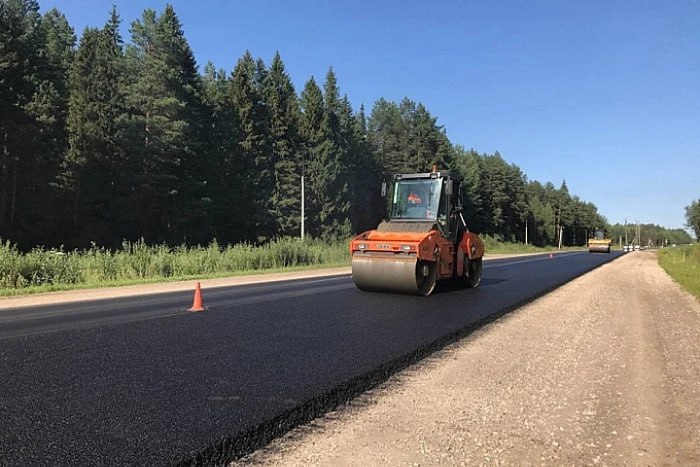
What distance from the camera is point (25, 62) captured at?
30734 mm

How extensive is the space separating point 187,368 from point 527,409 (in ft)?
11.3

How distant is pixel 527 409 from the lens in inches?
173

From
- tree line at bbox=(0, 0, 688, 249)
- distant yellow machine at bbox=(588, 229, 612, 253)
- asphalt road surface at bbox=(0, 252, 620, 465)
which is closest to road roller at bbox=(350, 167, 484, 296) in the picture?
asphalt road surface at bbox=(0, 252, 620, 465)

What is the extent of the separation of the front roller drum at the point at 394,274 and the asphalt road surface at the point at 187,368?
0.72m

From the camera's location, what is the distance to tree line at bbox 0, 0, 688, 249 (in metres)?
31.9

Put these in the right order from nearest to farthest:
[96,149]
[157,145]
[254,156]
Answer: [96,149] → [157,145] → [254,156]

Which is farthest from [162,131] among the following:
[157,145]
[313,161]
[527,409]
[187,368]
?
[527,409]

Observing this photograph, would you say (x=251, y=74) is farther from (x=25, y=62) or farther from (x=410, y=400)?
(x=410, y=400)

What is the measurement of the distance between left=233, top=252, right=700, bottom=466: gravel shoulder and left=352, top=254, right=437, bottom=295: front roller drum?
10.5 feet

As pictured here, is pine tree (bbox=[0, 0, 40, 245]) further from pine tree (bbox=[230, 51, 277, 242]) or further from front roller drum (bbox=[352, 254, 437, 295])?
front roller drum (bbox=[352, 254, 437, 295])

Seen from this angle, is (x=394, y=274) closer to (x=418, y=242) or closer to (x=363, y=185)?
(x=418, y=242)

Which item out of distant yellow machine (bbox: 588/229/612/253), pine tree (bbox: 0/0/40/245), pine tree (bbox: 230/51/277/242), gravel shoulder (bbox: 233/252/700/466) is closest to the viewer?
gravel shoulder (bbox: 233/252/700/466)

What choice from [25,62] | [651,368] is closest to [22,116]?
[25,62]

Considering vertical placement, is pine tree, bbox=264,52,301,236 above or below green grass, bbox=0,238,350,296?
above
